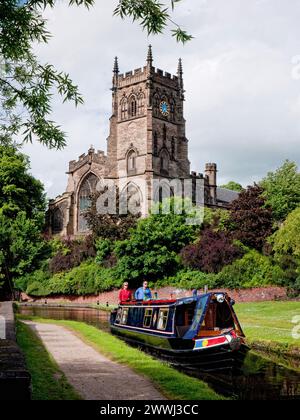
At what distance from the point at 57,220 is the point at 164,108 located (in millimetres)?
21114

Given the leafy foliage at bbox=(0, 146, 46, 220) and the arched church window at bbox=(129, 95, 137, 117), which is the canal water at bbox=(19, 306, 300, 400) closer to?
the leafy foliage at bbox=(0, 146, 46, 220)

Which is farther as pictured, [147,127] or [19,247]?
[147,127]

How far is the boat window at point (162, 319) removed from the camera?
17312 mm

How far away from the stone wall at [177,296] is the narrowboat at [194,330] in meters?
4.47

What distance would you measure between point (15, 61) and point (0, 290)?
44.7 m

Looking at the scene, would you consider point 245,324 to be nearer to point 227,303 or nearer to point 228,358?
point 227,303

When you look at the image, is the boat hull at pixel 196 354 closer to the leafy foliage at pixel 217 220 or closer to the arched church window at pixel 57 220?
the leafy foliage at pixel 217 220

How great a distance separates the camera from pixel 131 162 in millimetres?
66188

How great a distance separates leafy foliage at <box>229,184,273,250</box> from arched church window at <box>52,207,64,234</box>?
37.5 metres

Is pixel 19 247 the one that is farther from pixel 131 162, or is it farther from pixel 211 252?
pixel 131 162

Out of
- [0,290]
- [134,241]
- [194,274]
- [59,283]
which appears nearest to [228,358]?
[194,274]

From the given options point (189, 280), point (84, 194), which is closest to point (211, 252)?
point (189, 280)

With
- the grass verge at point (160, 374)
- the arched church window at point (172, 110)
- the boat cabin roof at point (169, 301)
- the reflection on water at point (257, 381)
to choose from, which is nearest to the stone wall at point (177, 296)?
the boat cabin roof at point (169, 301)

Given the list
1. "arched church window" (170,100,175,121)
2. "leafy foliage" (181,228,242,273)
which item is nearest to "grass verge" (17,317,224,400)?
"leafy foliage" (181,228,242,273)
